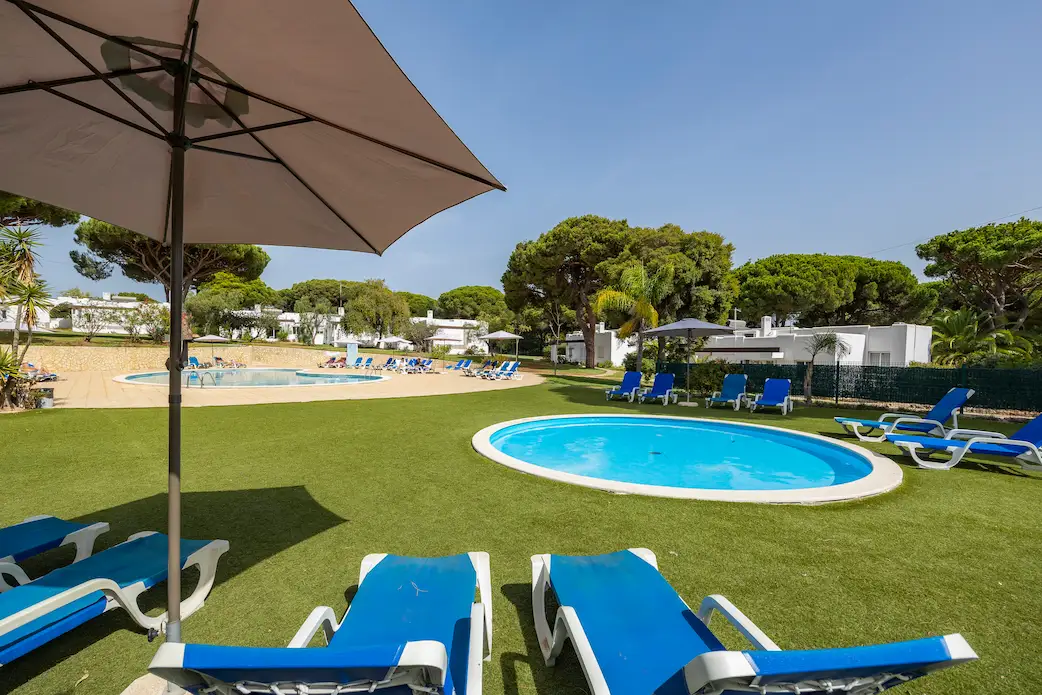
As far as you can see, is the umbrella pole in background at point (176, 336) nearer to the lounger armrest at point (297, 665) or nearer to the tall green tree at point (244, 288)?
the lounger armrest at point (297, 665)

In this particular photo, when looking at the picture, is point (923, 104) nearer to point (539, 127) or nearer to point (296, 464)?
point (539, 127)

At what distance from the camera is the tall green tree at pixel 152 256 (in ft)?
89.1

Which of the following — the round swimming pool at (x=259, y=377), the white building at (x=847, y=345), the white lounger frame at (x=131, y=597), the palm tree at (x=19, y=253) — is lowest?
the round swimming pool at (x=259, y=377)

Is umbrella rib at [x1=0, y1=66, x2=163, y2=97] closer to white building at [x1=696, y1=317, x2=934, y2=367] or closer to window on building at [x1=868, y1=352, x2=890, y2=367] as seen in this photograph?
white building at [x1=696, y1=317, x2=934, y2=367]

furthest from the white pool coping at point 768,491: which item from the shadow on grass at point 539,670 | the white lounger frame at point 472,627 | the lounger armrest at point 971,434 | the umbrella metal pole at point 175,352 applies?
the umbrella metal pole at point 175,352

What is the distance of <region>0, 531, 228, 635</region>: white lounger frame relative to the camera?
1798 mm

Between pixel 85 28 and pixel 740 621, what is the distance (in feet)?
11.4

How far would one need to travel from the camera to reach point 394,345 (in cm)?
5275

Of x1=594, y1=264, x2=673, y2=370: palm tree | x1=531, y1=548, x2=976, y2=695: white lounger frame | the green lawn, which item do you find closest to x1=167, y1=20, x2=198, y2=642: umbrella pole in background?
the green lawn

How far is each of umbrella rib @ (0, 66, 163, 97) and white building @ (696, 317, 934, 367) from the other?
18.6 metres

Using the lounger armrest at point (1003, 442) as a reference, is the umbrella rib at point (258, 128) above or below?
above

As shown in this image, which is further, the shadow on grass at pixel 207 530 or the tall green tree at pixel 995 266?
the tall green tree at pixel 995 266

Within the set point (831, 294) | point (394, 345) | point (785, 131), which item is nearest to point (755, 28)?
point (785, 131)

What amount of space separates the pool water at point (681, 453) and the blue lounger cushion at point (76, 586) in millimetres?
4877
